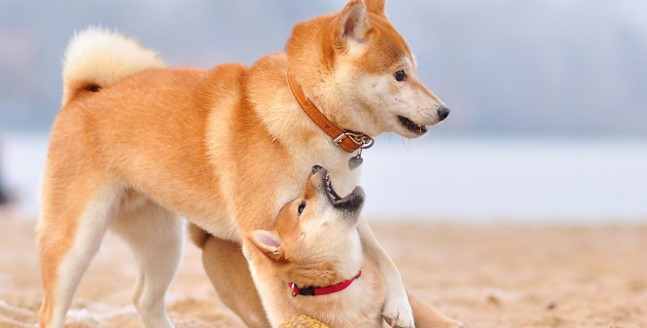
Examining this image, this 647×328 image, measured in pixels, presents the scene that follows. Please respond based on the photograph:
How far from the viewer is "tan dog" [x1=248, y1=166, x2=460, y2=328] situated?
4.13m

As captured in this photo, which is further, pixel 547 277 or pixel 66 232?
pixel 547 277

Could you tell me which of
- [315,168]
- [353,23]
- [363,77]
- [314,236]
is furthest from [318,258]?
[353,23]

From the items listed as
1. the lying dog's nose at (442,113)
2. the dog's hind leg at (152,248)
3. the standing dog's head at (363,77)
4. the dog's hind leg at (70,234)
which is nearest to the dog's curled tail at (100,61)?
the dog's hind leg at (70,234)

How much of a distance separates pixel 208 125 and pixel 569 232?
33.9ft

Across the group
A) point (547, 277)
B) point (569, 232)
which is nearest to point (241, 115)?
point (547, 277)

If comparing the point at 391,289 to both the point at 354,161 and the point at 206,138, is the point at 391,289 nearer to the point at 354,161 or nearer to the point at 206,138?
the point at 354,161

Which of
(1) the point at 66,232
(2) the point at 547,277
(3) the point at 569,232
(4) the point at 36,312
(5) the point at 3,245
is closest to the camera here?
(1) the point at 66,232

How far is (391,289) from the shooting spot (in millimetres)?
4402

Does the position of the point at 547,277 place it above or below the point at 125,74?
above

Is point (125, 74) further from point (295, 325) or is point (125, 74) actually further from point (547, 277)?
point (547, 277)

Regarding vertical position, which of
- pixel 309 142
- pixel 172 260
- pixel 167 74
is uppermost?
pixel 167 74

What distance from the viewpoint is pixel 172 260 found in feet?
17.1

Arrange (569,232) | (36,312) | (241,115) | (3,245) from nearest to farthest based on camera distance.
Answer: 1. (241,115)
2. (36,312)
3. (3,245)
4. (569,232)

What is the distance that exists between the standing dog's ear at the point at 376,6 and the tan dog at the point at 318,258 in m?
0.94
